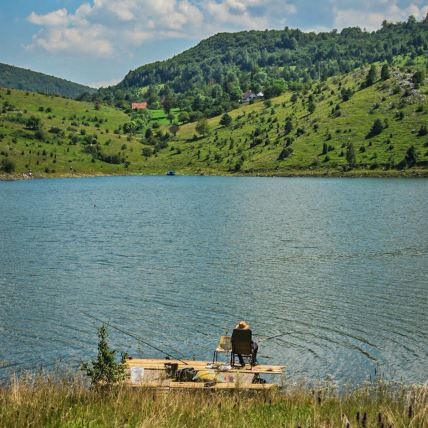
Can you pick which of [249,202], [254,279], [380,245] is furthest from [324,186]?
[254,279]

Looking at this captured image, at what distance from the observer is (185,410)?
17.6 meters

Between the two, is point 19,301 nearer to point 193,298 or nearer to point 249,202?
point 193,298

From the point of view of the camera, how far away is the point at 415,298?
4562cm

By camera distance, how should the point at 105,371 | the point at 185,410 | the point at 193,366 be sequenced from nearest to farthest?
the point at 185,410, the point at 105,371, the point at 193,366

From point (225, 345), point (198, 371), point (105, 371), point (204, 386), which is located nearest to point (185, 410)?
point (204, 386)

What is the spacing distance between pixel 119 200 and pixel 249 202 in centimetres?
3399

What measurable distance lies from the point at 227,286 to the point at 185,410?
32.6 meters

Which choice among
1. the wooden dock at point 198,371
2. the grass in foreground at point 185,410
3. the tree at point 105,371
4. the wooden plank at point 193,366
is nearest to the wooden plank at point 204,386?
the wooden dock at point 198,371

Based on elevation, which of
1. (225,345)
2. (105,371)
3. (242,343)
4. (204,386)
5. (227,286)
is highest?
(105,371)

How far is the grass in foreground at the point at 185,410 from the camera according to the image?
15.4 m

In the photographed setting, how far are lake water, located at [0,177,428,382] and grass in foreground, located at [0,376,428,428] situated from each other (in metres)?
10.5

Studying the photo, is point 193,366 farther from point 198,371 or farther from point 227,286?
point 227,286

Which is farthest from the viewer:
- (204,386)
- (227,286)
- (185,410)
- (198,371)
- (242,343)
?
(227,286)

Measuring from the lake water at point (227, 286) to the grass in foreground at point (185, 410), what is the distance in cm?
1053
